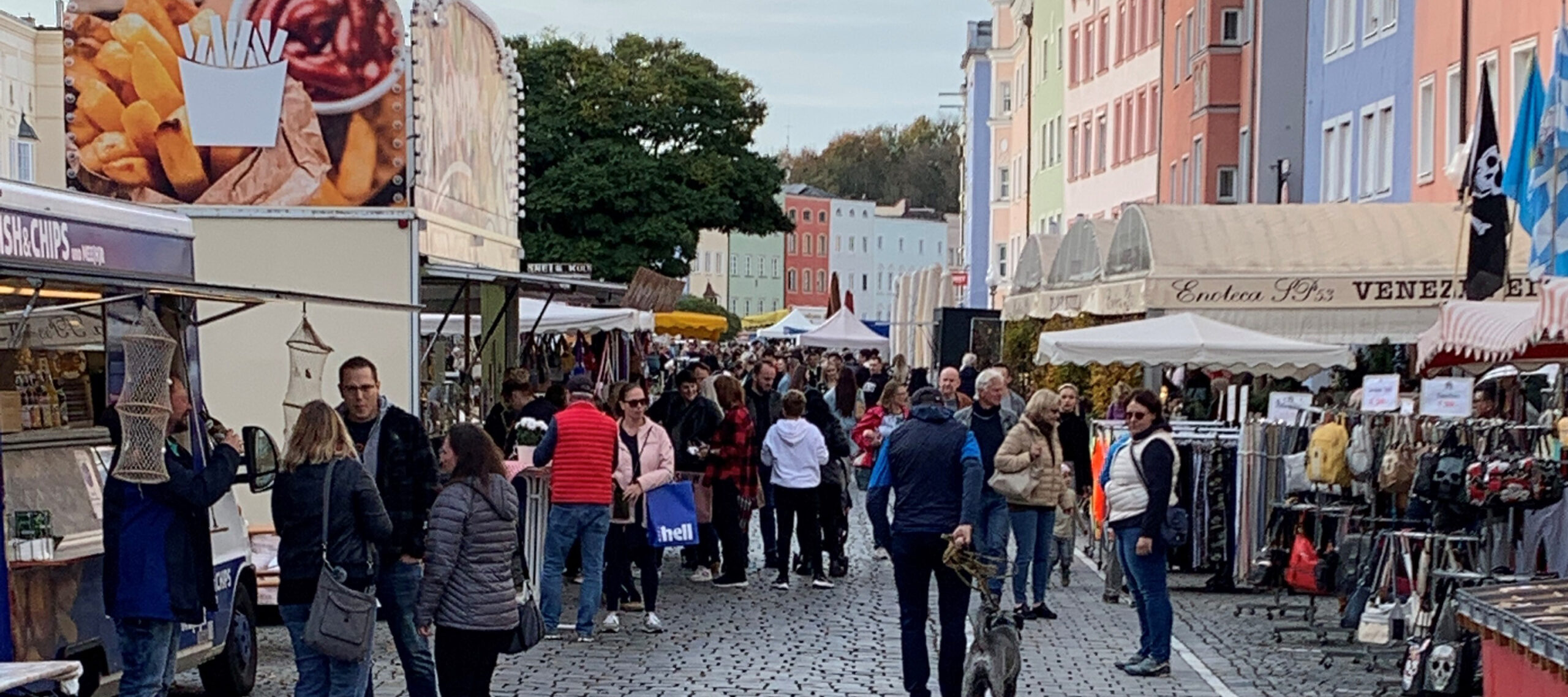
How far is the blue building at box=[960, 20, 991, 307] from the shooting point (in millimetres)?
86250

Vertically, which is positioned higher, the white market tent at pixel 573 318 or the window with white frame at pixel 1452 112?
the window with white frame at pixel 1452 112

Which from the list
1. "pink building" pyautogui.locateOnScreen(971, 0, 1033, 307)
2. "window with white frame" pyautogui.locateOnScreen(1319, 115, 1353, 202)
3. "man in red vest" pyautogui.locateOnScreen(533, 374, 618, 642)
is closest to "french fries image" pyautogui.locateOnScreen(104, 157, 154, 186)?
"man in red vest" pyautogui.locateOnScreen(533, 374, 618, 642)

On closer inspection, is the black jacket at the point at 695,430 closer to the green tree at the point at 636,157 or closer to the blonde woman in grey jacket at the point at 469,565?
the blonde woman in grey jacket at the point at 469,565

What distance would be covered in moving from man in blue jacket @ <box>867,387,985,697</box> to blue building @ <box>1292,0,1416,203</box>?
22679 millimetres

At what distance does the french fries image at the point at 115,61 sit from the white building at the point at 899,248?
131268mm

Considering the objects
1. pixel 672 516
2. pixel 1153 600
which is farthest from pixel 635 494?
pixel 1153 600

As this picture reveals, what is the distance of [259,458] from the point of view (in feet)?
36.8

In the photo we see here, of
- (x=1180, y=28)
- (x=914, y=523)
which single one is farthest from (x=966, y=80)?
(x=914, y=523)

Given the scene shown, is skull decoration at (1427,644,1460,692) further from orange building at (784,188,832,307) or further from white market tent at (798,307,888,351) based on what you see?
orange building at (784,188,832,307)

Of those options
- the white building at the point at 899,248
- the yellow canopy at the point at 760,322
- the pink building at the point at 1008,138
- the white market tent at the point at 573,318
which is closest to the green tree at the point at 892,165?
the white building at the point at 899,248

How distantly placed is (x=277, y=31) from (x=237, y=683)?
618 cm

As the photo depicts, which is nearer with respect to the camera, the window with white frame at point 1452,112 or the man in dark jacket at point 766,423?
the man in dark jacket at point 766,423

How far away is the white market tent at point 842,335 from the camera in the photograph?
46438 mm

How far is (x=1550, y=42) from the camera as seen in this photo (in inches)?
1043
